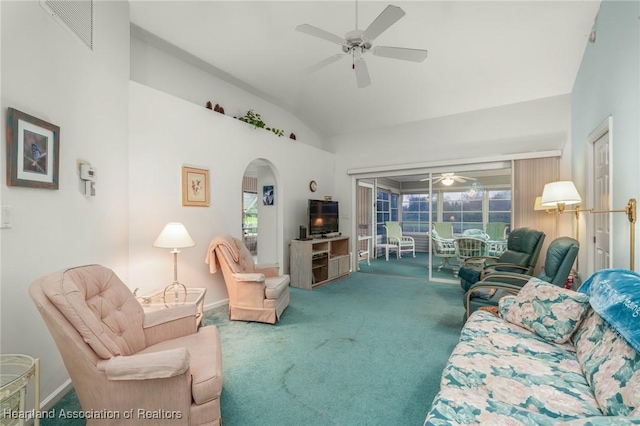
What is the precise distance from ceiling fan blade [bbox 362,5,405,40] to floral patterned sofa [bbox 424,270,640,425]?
2.12 meters

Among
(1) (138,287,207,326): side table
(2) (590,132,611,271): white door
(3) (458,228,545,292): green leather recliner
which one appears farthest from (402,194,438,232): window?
(1) (138,287,207,326): side table

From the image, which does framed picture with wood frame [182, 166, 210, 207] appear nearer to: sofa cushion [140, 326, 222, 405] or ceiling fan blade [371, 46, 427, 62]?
sofa cushion [140, 326, 222, 405]

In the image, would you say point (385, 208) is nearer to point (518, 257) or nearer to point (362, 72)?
point (518, 257)

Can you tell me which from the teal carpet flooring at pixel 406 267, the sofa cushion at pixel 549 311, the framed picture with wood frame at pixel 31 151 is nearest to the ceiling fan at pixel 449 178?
the teal carpet flooring at pixel 406 267

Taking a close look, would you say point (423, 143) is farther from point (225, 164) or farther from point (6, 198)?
point (6, 198)

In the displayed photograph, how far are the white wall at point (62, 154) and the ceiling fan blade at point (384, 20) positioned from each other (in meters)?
2.21

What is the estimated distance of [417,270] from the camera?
595 centimetres

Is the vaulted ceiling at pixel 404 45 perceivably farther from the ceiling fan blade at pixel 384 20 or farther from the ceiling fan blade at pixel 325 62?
the ceiling fan blade at pixel 384 20

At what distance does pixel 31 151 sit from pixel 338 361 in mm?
2559

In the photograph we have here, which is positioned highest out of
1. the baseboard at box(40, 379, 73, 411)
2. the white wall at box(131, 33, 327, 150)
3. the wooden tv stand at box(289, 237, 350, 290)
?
the white wall at box(131, 33, 327, 150)

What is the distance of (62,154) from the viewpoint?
6.34 feet

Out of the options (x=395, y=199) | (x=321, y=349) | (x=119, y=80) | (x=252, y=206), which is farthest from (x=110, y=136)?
(x=395, y=199)

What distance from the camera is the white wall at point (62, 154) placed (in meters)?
1.53

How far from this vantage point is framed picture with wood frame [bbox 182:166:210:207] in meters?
3.29
